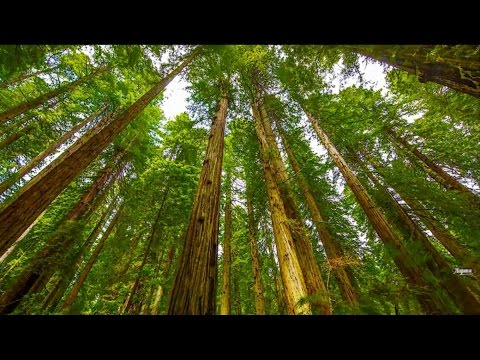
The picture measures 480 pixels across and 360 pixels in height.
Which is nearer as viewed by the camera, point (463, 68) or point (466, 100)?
point (463, 68)

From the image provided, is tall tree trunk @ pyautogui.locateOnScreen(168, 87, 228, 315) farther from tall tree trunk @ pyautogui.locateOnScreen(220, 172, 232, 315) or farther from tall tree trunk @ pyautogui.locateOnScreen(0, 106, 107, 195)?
tall tree trunk @ pyautogui.locateOnScreen(0, 106, 107, 195)

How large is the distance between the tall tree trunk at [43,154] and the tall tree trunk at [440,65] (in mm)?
13457

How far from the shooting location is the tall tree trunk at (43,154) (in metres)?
10.2

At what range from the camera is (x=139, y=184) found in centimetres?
1027

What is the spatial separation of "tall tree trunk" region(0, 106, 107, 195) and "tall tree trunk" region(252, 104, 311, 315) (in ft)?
34.6

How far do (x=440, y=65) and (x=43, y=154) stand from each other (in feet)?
50.7

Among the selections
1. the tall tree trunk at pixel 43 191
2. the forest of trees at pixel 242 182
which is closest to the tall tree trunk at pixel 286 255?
the forest of trees at pixel 242 182

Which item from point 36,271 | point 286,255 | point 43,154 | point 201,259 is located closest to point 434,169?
point 286,255
